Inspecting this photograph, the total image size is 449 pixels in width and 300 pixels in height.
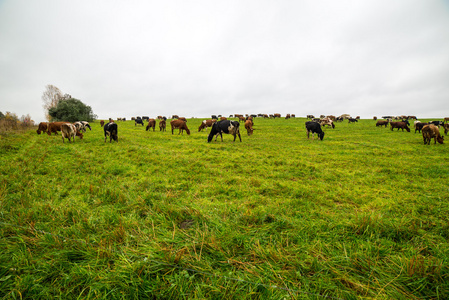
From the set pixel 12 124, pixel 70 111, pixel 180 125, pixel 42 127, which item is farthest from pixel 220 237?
pixel 70 111

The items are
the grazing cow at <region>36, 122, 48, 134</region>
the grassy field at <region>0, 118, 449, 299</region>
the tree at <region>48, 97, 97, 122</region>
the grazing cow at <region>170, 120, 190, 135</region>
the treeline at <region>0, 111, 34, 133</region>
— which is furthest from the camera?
the tree at <region>48, 97, 97, 122</region>

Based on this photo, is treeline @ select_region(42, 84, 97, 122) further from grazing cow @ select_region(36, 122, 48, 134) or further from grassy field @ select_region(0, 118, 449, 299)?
grassy field @ select_region(0, 118, 449, 299)

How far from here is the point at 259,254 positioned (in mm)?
2846

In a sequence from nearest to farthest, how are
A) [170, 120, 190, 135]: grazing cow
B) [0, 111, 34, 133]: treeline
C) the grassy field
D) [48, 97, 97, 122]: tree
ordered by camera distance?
the grassy field, [0, 111, 34, 133]: treeline, [170, 120, 190, 135]: grazing cow, [48, 97, 97, 122]: tree

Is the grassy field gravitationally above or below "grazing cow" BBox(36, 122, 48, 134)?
below

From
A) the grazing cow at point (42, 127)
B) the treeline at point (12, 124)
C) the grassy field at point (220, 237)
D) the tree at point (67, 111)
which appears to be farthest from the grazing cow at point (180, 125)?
the tree at point (67, 111)

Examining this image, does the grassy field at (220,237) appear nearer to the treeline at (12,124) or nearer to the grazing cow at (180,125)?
A: the grazing cow at (180,125)

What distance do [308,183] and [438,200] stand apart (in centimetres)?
339

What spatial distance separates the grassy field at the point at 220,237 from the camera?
2266mm

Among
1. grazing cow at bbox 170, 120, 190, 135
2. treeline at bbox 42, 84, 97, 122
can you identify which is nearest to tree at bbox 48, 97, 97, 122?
treeline at bbox 42, 84, 97, 122

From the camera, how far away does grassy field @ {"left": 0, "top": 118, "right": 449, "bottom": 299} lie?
2266mm

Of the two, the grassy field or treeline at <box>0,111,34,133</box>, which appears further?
treeline at <box>0,111,34,133</box>

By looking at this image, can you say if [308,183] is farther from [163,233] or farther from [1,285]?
[1,285]

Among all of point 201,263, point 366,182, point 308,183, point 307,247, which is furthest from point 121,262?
point 366,182
